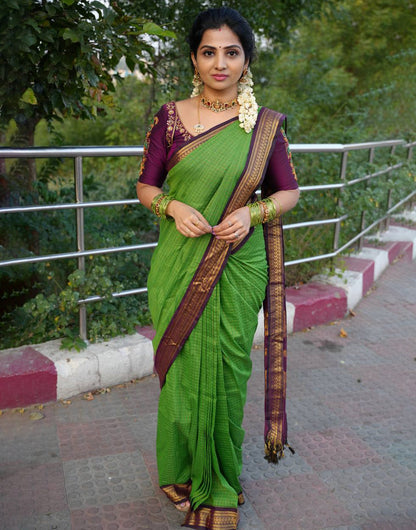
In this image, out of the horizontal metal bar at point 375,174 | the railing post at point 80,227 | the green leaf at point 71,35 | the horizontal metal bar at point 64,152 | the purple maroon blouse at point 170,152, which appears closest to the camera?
the purple maroon blouse at point 170,152

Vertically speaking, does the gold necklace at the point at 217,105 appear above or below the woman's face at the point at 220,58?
below

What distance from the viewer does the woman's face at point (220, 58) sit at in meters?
2.08

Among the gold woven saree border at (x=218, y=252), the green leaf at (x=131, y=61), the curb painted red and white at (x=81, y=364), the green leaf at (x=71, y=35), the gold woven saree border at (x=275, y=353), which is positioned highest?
the green leaf at (x=71, y=35)

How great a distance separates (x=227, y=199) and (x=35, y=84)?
4.90 feet

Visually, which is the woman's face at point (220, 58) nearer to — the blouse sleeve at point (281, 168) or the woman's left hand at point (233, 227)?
the blouse sleeve at point (281, 168)

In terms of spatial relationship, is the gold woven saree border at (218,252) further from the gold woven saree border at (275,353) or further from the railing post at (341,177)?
the railing post at (341,177)

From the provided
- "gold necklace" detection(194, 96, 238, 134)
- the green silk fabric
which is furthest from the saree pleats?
"gold necklace" detection(194, 96, 238, 134)

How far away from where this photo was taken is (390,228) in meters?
7.02

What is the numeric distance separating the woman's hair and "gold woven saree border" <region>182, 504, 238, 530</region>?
174cm

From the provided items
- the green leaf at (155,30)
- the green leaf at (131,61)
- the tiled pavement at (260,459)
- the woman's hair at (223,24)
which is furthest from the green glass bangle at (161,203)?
the tiled pavement at (260,459)

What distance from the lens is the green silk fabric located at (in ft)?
6.96

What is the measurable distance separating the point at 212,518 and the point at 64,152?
187cm

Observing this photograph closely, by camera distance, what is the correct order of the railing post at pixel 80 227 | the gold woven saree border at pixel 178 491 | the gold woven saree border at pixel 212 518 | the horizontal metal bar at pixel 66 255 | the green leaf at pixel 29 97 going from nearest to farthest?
the gold woven saree border at pixel 212 518 < the gold woven saree border at pixel 178 491 < the green leaf at pixel 29 97 < the horizontal metal bar at pixel 66 255 < the railing post at pixel 80 227

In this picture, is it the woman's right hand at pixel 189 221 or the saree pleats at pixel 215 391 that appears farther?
the saree pleats at pixel 215 391
